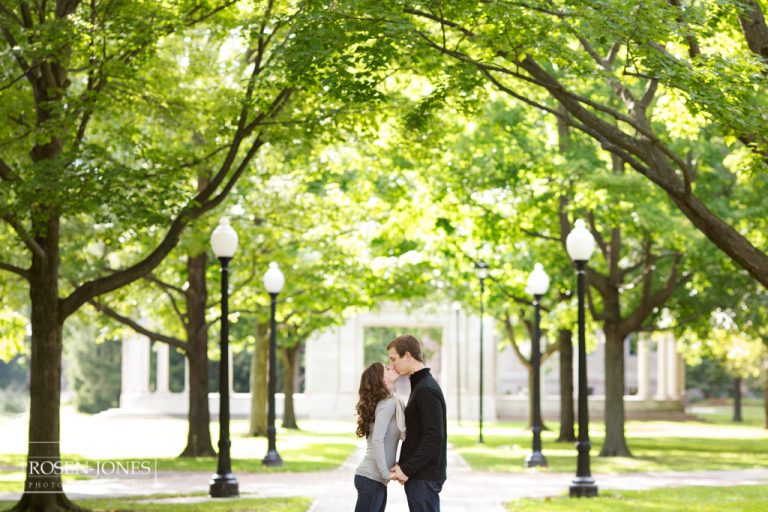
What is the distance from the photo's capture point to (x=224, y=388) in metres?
17.4

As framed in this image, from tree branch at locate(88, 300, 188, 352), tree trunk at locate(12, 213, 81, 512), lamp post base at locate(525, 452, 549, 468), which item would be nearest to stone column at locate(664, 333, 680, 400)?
lamp post base at locate(525, 452, 549, 468)

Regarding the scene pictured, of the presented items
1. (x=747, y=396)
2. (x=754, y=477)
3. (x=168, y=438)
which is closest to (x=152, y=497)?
(x=754, y=477)

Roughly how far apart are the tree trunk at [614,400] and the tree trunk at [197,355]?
918 cm

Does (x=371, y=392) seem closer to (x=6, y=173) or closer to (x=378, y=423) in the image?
(x=378, y=423)

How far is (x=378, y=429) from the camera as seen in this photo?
26.9ft

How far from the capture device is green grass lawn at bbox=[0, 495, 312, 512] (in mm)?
14953

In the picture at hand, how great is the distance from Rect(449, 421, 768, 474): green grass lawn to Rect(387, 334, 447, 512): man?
1556 centimetres

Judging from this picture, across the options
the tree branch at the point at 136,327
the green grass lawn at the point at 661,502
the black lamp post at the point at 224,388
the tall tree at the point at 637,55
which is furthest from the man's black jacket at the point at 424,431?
the tree branch at the point at 136,327

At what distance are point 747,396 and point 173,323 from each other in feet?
274

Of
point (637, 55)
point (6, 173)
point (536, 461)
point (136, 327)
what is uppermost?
point (637, 55)

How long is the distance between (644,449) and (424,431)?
24.1 m

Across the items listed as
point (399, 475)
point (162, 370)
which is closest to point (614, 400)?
point (399, 475)

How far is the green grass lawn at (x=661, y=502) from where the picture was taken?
15.3 meters

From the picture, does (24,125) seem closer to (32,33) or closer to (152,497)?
(32,33)
